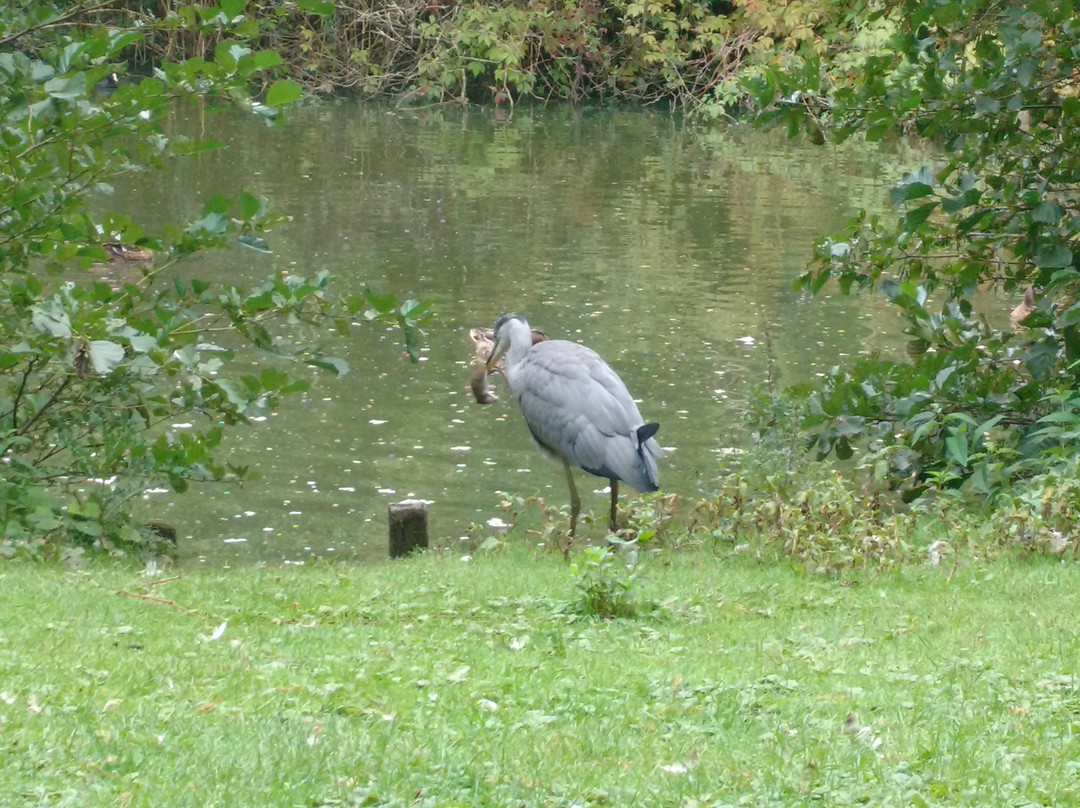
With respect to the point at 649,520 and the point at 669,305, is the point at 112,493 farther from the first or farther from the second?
the point at 669,305

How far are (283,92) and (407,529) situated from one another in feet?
9.61

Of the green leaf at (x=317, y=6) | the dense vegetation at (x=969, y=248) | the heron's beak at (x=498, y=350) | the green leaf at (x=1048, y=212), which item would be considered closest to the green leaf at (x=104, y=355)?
the green leaf at (x=317, y=6)

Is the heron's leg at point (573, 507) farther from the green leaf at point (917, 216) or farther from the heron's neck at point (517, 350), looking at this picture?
the green leaf at point (917, 216)

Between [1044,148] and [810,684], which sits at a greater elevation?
[1044,148]

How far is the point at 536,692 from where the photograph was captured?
16.5 ft

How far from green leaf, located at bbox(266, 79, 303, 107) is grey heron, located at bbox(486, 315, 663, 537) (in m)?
2.96

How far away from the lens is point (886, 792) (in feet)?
13.0

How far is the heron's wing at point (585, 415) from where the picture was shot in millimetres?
9047

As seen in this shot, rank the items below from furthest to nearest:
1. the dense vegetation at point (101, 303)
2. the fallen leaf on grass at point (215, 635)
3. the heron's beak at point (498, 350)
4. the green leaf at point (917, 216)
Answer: the heron's beak at point (498, 350) → the green leaf at point (917, 216) → the dense vegetation at point (101, 303) → the fallen leaf on grass at point (215, 635)

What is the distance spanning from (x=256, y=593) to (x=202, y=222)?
1856mm

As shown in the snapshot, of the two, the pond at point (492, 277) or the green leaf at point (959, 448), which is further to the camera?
the pond at point (492, 277)

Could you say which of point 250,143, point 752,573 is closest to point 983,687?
point 752,573

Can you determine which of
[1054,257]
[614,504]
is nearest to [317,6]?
[614,504]

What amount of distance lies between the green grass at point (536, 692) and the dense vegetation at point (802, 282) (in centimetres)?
96
